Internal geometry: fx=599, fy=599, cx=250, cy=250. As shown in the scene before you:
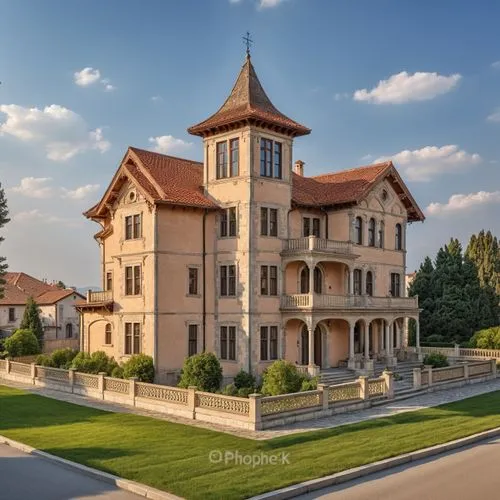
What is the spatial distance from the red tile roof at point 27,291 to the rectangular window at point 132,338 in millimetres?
31087

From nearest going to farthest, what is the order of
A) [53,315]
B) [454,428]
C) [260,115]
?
[454,428], [260,115], [53,315]

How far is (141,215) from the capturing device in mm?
30766

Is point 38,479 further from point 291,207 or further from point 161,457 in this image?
point 291,207

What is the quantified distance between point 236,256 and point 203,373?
6.71 m

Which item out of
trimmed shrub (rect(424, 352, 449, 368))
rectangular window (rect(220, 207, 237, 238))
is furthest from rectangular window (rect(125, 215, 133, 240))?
trimmed shrub (rect(424, 352, 449, 368))

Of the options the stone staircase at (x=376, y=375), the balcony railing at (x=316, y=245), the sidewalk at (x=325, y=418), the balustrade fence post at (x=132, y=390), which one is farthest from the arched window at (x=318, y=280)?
the balustrade fence post at (x=132, y=390)

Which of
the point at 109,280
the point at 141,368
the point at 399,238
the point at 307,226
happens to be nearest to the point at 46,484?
the point at 141,368

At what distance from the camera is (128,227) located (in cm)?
3166

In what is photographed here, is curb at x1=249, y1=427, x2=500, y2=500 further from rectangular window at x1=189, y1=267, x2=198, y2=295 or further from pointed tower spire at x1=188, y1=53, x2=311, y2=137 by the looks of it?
pointed tower spire at x1=188, y1=53, x2=311, y2=137

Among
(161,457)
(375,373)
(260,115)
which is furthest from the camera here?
(375,373)

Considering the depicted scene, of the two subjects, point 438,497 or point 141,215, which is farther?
point 141,215

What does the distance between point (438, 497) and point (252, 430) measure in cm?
798

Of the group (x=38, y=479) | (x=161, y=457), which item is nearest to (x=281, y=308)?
(x=161, y=457)

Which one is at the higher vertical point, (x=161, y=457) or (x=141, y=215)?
(x=141, y=215)
